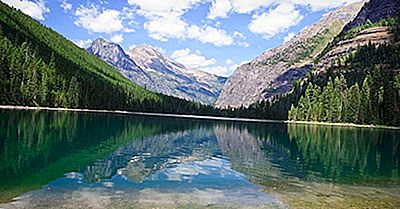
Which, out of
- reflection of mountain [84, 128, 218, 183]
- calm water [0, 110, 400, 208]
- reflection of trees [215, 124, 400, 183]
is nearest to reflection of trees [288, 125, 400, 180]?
reflection of trees [215, 124, 400, 183]

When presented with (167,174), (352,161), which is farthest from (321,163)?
(167,174)

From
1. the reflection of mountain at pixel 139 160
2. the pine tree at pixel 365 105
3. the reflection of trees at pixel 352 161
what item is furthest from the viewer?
the pine tree at pixel 365 105

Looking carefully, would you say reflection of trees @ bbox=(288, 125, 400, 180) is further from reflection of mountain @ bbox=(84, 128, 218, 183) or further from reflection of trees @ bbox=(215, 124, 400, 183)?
reflection of mountain @ bbox=(84, 128, 218, 183)

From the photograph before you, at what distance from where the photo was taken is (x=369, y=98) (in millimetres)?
180125

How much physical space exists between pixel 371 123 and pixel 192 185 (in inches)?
6306

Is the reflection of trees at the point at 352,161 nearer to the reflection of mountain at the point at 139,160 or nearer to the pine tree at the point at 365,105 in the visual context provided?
the reflection of mountain at the point at 139,160

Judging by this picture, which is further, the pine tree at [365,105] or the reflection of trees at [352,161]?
the pine tree at [365,105]

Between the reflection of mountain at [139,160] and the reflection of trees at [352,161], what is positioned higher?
the reflection of trees at [352,161]

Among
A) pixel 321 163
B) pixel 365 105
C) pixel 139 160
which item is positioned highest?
pixel 365 105

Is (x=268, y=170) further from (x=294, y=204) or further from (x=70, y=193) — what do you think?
(x=70, y=193)

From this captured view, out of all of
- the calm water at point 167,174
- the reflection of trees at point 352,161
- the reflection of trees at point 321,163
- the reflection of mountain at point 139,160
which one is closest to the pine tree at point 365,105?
the reflection of trees at point 352,161

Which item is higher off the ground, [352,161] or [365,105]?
[365,105]

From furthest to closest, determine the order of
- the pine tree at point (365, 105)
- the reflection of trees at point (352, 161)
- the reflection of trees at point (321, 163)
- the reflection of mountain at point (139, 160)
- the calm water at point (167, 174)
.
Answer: the pine tree at point (365, 105)
the reflection of trees at point (352, 161)
the reflection of trees at point (321, 163)
the reflection of mountain at point (139, 160)
the calm water at point (167, 174)

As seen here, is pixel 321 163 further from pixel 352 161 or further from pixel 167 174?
pixel 167 174
